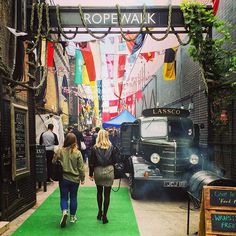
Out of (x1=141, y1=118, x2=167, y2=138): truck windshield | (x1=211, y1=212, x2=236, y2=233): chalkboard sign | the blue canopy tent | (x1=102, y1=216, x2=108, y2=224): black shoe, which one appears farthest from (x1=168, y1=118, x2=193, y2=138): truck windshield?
the blue canopy tent

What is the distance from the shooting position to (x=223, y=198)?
16.7 feet

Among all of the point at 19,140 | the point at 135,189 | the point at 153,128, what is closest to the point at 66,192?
the point at 19,140

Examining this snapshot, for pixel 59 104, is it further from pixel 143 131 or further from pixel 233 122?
pixel 233 122

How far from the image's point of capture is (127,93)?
29.6m

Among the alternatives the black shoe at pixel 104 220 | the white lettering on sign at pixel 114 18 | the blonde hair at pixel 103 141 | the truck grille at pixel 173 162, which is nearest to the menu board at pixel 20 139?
the blonde hair at pixel 103 141

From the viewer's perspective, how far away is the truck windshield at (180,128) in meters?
10.5

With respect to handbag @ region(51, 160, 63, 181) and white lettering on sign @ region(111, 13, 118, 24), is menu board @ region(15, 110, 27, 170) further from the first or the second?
white lettering on sign @ region(111, 13, 118, 24)

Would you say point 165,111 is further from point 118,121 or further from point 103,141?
point 118,121

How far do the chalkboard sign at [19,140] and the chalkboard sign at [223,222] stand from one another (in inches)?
157

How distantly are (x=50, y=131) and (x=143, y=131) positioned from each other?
308 centimetres

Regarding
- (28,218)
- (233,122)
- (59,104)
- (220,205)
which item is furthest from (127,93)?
(220,205)

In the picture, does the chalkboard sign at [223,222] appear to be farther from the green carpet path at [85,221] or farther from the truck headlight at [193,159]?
the truck headlight at [193,159]

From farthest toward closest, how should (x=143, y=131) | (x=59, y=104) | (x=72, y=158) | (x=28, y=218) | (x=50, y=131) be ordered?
(x=59, y=104)
(x=50, y=131)
(x=143, y=131)
(x=28, y=218)
(x=72, y=158)

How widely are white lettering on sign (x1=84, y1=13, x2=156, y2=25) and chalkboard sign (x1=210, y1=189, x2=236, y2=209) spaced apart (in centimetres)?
517
